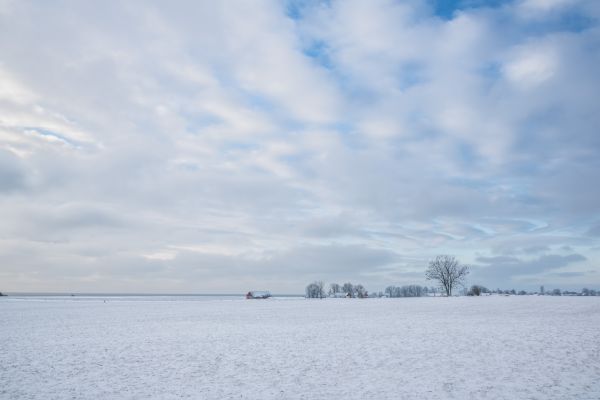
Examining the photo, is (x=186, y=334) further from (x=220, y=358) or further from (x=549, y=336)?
(x=549, y=336)

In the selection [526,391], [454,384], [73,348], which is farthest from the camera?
[73,348]

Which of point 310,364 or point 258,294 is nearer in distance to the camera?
point 310,364

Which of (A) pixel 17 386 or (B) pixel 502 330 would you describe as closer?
(A) pixel 17 386

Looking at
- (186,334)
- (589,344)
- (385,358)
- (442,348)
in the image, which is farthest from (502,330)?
(186,334)

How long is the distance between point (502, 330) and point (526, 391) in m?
14.5

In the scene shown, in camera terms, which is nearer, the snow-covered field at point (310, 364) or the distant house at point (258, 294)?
the snow-covered field at point (310, 364)

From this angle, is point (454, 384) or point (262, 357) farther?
point (262, 357)

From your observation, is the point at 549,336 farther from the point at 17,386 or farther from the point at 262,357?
the point at 17,386

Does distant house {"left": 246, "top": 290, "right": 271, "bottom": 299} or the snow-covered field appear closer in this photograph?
the snow-covered field

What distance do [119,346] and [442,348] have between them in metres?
17.3

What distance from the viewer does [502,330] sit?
83.2 ft

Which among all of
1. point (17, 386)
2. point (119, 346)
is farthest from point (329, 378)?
point (119, 346)

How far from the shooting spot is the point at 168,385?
1393 cm

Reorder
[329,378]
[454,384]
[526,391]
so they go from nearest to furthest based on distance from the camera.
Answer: [526,391]
[454,384]
[329,378]
